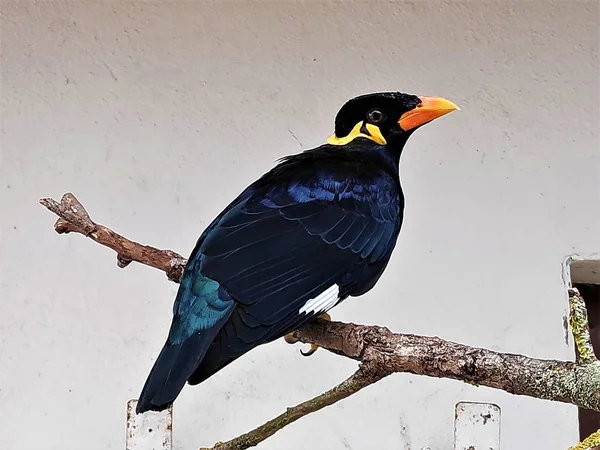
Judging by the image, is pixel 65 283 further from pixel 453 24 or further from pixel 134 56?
pixel 453 24

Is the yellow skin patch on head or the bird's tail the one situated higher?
the yellow skin patch on head

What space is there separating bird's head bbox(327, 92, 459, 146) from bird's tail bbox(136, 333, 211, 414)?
515 mm

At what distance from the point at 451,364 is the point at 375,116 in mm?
553

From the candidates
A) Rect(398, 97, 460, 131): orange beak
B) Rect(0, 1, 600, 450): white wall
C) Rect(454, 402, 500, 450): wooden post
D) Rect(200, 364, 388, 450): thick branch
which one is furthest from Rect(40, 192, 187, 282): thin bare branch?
Rect(454, 402, 500, 450): wooden post

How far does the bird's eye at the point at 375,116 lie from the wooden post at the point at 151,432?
64cm

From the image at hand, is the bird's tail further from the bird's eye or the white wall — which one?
the white wall

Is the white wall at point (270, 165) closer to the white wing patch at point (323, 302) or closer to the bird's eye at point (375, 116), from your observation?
the bird's eye at point (375, 116)

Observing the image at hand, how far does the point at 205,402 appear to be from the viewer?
168 centimetres

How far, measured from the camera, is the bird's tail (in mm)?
833

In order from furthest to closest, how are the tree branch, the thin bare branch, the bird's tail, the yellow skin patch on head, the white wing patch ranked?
the yellow skin patch on head, the thin bare branch, the white wing patch, the bird's tail, the tree branch

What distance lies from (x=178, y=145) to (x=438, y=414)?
2.40 feet

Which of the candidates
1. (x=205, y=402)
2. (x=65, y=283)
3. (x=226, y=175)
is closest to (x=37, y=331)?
(x=65, y=283)

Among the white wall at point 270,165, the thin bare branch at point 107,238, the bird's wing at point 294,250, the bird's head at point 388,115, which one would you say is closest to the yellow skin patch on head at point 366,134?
the bird's head at point 388,115

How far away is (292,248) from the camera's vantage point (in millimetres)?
1022
